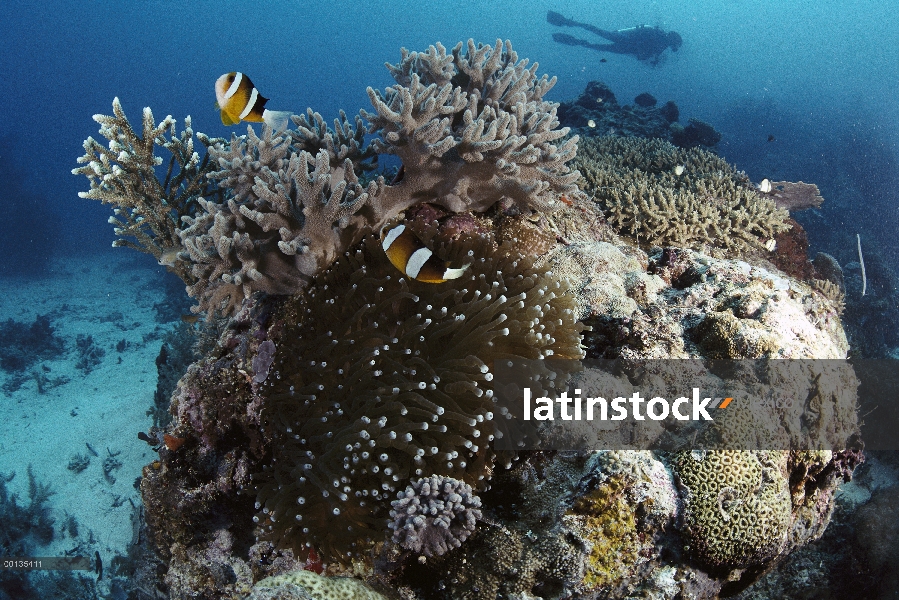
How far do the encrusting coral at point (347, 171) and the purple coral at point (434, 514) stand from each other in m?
1.79

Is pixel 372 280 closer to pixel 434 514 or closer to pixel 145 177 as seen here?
pixel 434 514

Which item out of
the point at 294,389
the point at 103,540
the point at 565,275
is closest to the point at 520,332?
the point at 565,275

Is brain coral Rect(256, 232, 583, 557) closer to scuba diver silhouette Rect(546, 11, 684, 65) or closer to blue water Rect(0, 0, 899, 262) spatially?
blue water Rect(0, 0, 899, 262)

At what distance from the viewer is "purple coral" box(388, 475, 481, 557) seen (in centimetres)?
236

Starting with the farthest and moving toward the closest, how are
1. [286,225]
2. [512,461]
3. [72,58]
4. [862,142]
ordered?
1. [72,58]
2. [862,142]
3. [286,225]
4. [512,461]

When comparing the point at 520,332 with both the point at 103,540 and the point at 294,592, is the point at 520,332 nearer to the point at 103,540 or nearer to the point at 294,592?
the point at 294,592

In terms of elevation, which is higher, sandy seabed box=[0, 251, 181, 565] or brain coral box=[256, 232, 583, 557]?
brain coral box=[256, 232, 583, 557]

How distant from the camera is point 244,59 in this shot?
372ft

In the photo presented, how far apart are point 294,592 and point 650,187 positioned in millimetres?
5639

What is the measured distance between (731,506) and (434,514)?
63.9 inches

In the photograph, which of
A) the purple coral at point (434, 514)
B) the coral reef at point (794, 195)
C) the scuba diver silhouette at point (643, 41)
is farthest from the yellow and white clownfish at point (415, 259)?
the scuba diver silhouette at point (643, 41)

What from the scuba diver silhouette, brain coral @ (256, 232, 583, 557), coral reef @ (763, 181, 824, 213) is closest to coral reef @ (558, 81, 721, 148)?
coral reef @ (763, 181, 824, 213)

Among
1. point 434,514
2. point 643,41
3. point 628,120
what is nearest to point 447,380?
point 434,514

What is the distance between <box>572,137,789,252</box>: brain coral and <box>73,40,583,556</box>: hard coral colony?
1.38 meters
